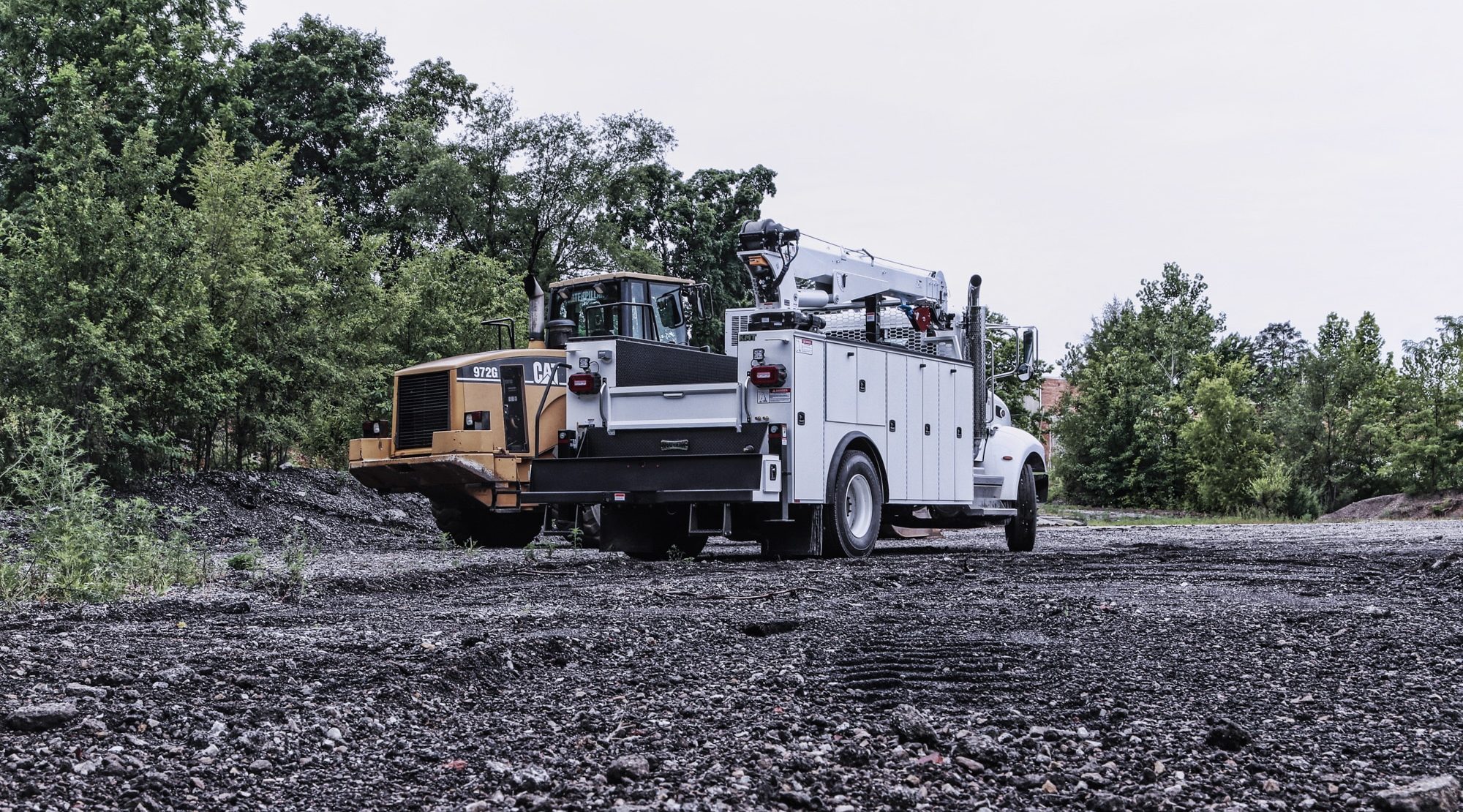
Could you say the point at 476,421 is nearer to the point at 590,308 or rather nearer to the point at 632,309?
the point at 590,308

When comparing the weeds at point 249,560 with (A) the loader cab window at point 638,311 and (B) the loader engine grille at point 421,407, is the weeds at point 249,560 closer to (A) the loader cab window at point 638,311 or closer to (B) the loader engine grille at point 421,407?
(B) the loader engine grille at point 421,407

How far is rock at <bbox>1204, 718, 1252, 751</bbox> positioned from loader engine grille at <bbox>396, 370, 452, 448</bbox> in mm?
13549

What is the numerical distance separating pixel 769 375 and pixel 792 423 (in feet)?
1.69

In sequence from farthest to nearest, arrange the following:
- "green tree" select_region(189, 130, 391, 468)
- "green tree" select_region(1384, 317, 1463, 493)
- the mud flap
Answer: "green tree" select_region(1384, 317, 1463, 493), "green tree" select_region(189, 130, 391, 468), the mud flap

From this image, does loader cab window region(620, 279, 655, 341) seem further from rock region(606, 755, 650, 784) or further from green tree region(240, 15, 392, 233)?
green tree region(240, 15, 392, 233)

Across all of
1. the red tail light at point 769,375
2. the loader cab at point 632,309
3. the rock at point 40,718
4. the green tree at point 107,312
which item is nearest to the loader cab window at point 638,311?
the loader cab at point 632,309

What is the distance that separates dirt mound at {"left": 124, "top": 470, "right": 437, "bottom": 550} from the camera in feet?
61.1

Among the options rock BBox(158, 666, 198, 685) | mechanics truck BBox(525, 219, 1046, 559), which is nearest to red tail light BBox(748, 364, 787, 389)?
mechanics truck BBox(525, 219, 1046, 559)

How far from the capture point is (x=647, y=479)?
43.8ft

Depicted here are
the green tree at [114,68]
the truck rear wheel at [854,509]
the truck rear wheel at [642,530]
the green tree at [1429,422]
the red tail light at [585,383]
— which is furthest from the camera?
the green tree at [1429,422]

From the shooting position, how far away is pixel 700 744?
4668mm

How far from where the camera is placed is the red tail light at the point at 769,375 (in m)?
12.9

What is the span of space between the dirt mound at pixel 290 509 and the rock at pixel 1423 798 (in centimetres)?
1486

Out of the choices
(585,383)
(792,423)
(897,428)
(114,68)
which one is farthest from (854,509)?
(114,68)
